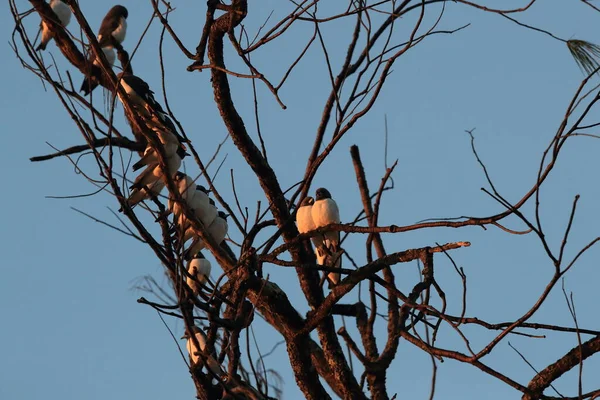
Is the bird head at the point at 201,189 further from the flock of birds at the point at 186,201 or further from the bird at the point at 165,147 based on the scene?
the bird at the point at 165,147

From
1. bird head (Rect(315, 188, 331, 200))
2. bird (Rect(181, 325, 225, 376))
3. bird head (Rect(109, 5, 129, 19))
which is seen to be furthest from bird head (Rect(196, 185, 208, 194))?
bird head (Rect(109, 5, 129, 19))

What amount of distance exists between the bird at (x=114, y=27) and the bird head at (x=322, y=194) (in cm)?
399

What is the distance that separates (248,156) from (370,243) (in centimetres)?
74

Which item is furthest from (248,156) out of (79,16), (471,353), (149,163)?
(471,353)

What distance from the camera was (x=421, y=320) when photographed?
3.76 m

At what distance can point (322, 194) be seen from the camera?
7277 millimetres

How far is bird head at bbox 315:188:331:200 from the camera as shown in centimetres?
724

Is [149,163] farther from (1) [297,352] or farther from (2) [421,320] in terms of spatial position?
(2) [421,320]

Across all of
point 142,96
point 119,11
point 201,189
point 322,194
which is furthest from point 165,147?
point 119,11

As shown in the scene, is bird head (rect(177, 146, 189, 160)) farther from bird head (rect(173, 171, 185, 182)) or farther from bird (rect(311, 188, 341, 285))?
bird (rect(311, 188, 341, 285))

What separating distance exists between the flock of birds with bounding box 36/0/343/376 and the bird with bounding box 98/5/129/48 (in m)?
3.07

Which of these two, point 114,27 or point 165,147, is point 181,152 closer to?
point 165,147

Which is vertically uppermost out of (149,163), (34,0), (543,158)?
(34,0)

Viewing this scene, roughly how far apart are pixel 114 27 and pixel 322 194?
4404 millimetres
